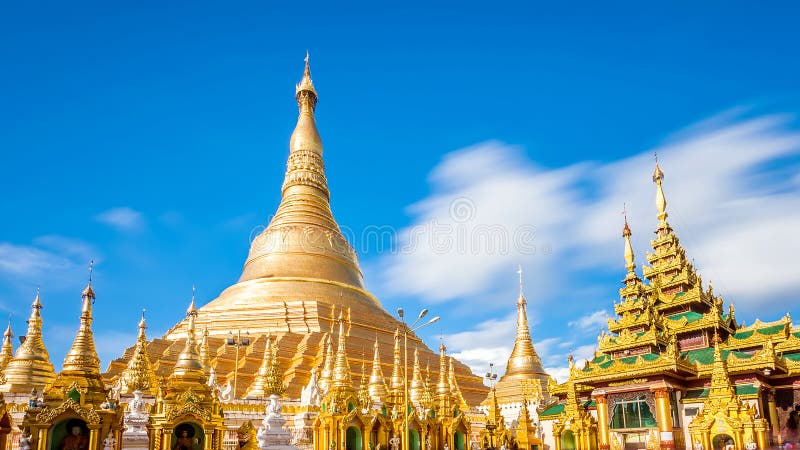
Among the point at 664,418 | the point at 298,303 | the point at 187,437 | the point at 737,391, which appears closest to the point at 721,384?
the point at 737,391

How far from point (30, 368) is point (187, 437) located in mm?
14173

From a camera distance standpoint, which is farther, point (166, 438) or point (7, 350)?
point (7, 350)

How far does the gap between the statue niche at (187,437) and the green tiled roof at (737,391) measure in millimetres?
19573

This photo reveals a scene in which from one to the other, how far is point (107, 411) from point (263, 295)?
32106mm

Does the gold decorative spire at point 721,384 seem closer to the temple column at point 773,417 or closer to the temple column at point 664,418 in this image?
the temple column at point 664,418

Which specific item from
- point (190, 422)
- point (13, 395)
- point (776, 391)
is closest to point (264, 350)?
point (13, 395)

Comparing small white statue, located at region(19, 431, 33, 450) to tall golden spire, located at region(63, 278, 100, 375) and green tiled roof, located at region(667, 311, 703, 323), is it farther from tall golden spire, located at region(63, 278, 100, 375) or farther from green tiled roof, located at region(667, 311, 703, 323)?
green tiled roof, located at region(667, 311, 703, 323)

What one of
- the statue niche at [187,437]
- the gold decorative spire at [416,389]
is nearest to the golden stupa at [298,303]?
the gold decorative spire at [416,389]

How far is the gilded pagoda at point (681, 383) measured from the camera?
22.8m

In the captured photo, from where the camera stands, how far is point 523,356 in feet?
155

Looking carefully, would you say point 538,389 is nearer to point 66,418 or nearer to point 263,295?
point 263,295

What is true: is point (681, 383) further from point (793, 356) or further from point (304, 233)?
point (304, 233)

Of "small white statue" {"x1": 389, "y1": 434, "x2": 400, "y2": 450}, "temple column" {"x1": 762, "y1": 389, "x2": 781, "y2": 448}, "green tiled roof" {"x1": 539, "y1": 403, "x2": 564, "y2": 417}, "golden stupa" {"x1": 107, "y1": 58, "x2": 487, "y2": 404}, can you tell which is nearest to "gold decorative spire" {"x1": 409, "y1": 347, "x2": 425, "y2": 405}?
"golden stupa" {"x1": 107, "y1": 58, "x2": 487, "y2": 404}

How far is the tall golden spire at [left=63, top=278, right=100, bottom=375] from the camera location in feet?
57.8
